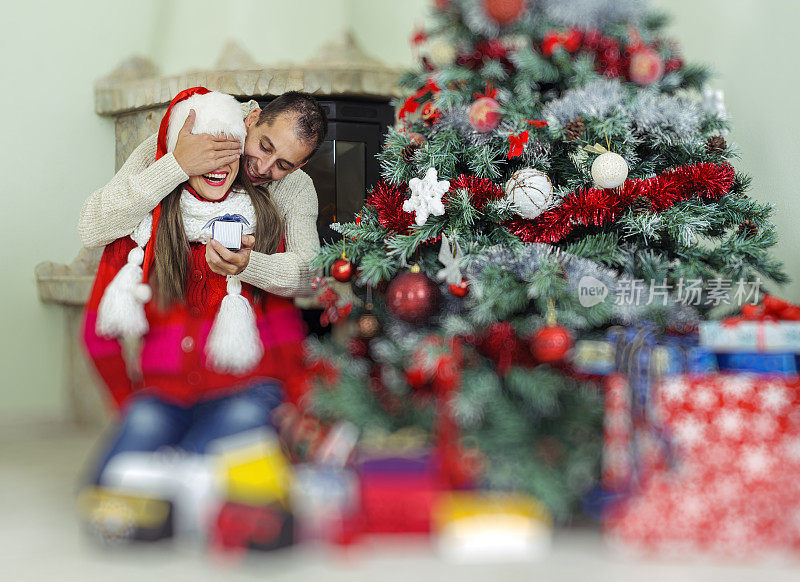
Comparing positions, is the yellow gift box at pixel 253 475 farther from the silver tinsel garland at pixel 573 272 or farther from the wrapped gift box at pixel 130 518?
the silver tinsel garland at pixel 573 272

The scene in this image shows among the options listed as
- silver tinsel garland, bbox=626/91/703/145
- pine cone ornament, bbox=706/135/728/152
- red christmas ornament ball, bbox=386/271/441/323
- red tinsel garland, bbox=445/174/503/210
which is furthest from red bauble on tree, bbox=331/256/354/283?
pine cone ornament, bbox=706/135/728/152

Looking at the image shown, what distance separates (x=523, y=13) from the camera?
1.39m

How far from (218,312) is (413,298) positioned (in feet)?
1.09

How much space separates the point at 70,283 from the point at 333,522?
1.21m

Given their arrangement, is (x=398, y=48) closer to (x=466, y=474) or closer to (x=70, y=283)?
(x=70, y=283)

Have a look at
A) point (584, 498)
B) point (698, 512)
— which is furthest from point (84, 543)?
point (698, 512)

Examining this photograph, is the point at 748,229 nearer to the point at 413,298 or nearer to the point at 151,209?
the point at 413,298

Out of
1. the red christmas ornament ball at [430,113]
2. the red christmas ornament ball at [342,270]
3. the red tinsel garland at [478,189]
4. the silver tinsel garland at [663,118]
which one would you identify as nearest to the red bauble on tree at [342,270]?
the red christmas ornament ball at [342,270]

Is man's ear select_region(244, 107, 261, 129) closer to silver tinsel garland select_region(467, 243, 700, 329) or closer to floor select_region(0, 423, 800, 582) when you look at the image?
silver tinsel garland select_region(467, 243, 700, 329)

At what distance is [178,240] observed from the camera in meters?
1.36

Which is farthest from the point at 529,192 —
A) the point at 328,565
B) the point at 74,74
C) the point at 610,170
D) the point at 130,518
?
the point at 74,74

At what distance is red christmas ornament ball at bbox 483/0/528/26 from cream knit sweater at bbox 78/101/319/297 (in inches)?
18.2

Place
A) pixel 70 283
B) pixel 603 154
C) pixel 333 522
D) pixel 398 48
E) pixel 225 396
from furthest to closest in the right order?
pixel 398 48, pixel 70 283, pixel 603 154, pixel 225 396, pixel 333 522

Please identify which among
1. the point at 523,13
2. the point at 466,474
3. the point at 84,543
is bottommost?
the point at 84,543
